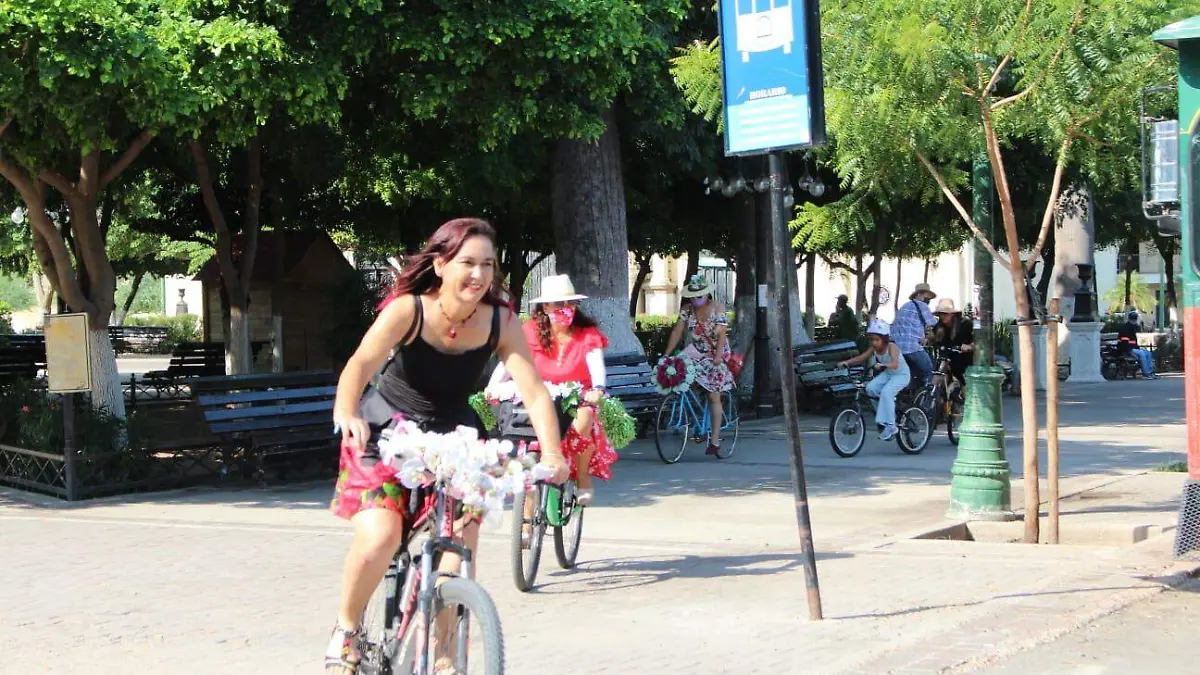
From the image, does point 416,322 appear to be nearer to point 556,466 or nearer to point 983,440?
point 556,466

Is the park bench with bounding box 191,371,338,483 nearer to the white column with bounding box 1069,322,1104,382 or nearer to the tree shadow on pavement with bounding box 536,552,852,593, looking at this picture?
the tree shadow on pavement with bounding box 536,552,852,593

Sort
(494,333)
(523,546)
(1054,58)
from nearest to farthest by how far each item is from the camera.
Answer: (494,333)
(523,546)
(1054,58)

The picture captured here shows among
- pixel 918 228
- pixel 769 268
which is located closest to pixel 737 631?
pixel 769 268

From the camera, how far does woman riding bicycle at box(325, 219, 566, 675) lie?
14.6ft

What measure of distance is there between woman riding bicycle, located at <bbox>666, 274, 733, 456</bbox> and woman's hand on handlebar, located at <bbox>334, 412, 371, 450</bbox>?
394 inches

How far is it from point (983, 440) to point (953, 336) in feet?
24.4

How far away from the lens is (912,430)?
1495 cm

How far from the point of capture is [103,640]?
6477 millimetres

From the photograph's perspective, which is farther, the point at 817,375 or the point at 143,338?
the point at 143,338

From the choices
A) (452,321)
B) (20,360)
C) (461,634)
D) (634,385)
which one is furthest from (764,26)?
(20,360)

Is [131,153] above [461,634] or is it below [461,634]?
above

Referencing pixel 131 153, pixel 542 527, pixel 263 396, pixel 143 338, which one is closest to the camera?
pixel 542 527

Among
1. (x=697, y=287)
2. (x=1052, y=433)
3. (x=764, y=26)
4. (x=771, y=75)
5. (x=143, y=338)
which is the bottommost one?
(x=1052, y=433)

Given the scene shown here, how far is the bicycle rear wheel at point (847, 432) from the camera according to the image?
14547 millimetres
